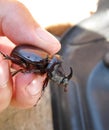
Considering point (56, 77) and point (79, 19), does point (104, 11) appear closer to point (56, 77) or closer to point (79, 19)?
point (79, 19)

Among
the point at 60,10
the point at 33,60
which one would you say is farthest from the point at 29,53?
the point at 60,10

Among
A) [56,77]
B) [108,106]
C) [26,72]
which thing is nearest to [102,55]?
[108,106]

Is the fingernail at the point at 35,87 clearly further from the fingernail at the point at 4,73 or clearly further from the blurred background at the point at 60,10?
the blurred background at the point at 60,10

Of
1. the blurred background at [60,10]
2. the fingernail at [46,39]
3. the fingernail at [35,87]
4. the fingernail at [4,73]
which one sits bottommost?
the fingernail at [35,87]

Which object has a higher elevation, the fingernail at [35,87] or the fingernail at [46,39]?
the fingernail at [46,39]

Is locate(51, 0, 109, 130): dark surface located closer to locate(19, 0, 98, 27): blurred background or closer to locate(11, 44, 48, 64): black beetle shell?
locate(19, 0, 98, 27): blurred background

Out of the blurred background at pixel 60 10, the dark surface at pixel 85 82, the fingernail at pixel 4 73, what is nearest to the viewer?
the fingernail at pixel 4 73

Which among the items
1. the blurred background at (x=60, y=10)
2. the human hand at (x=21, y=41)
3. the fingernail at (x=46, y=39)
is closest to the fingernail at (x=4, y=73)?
the human hand at (x=21, y=41)

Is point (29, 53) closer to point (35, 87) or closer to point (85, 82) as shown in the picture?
point (35, 87)
